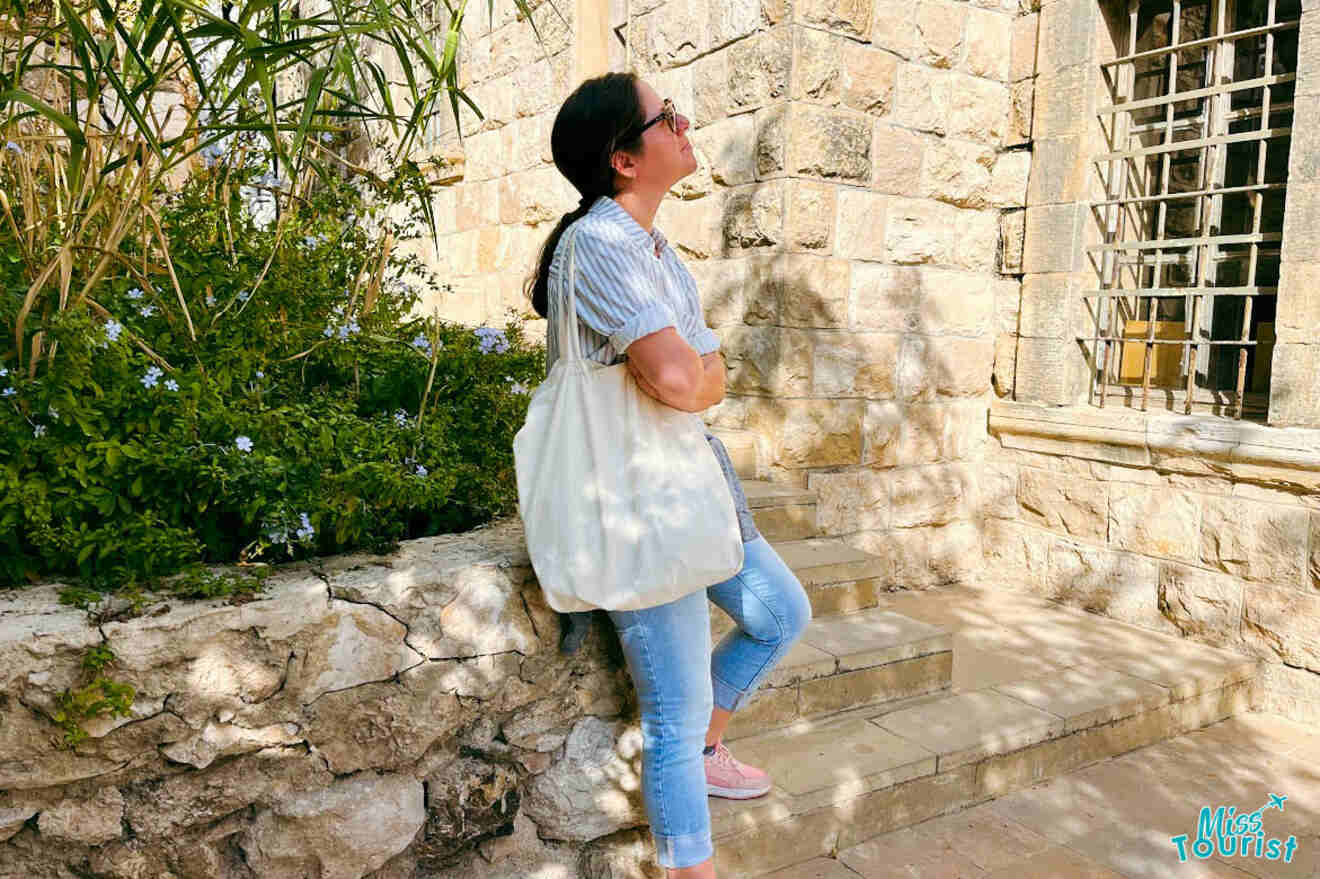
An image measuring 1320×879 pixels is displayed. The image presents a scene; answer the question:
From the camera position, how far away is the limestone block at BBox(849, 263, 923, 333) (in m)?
4.28

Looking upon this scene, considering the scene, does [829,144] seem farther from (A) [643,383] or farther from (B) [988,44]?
(A) [643,383]

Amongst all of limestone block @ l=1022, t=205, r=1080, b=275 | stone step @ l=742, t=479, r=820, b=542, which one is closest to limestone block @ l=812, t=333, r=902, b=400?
stone step @ l=742, t=479, r=820, b=542

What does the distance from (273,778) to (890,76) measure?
364 cm

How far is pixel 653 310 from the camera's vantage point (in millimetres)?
1829

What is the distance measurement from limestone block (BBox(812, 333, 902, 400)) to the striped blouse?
2276 mm

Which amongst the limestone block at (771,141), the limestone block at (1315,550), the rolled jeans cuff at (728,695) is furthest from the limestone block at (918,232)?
the rolled jeans cuff at (728,695)

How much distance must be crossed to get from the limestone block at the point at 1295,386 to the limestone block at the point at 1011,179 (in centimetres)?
141

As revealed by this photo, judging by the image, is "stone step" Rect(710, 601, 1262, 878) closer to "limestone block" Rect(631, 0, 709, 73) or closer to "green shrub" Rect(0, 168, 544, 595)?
"green shrub" Rect(0, 168, 544, 595)

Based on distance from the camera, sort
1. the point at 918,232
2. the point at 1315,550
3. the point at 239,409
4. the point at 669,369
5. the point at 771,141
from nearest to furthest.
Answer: the point at 669,369 → the point at 239,409 → the point at 1315,550 → the point at 771,141 → the point at 918,232

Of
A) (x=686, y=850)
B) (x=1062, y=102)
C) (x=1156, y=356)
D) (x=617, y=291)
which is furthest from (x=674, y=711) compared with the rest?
(x=1062, y=102)

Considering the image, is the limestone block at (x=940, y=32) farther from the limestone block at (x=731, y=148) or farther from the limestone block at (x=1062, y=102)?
the limestone block at (x=731, y=148)

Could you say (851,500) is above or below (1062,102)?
below

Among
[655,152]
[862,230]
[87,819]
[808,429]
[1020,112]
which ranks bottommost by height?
[87,819]

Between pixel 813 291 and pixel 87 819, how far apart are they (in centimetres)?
316
